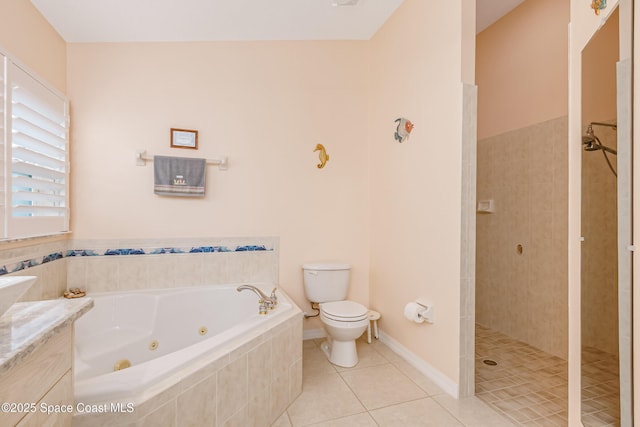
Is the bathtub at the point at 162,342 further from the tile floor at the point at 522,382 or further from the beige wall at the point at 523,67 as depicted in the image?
the beige wall at the point at 523,67

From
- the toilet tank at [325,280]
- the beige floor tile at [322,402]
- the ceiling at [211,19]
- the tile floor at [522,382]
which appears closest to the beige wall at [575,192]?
the tile floor at [522,382]

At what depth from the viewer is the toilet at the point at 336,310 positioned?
2.23 meters

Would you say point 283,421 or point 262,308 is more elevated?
point 262,308

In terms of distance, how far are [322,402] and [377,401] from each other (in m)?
0.33

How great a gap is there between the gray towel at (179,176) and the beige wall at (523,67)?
2720mm

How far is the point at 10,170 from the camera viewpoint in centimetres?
168

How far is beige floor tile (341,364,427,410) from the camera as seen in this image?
1.89 m

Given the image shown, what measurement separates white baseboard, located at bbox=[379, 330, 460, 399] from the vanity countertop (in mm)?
1954

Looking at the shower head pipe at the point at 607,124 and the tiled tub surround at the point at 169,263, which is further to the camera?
the tiled tub surround at the point at 169,263

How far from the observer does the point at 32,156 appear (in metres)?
1.87

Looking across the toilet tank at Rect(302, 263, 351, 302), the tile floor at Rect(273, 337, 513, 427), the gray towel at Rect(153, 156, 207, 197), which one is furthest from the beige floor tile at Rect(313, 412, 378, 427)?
the gray towel at Rect(153, 156, 207, 197)

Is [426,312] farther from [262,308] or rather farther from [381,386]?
[262,308]

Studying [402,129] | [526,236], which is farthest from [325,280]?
[526,236]

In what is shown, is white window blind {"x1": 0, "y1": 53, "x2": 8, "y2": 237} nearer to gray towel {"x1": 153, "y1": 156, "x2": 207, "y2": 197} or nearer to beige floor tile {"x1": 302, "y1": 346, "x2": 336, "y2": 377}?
gray towel {"x1": 153, "y1": 156, "x2": 207, "y2": 197}
